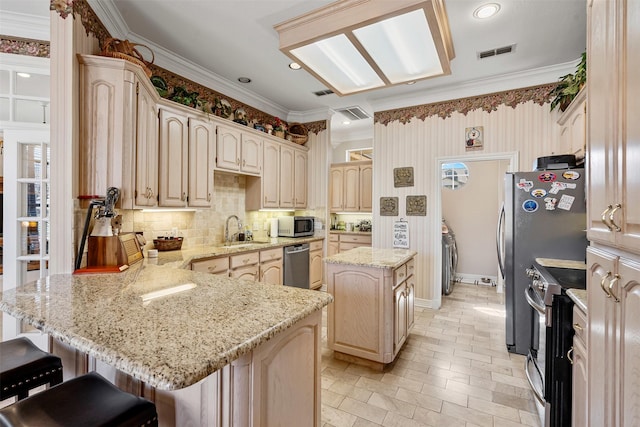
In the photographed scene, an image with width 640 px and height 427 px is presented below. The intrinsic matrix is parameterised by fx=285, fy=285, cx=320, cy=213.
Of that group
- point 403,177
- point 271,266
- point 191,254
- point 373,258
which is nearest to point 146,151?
point 191,254

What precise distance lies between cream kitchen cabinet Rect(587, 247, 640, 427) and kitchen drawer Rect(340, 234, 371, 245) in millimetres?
3720

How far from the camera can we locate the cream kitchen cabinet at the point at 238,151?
11.5 feet

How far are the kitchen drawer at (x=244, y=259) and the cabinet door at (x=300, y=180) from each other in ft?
4.95

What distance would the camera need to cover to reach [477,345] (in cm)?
286

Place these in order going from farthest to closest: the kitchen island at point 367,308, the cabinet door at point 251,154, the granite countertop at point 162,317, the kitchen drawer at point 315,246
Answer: the kitchen drawer at point 315,246 < the cabinet door at point 251,154 < the kitchen island at point 367,308 < the granite countertop at point 162,317

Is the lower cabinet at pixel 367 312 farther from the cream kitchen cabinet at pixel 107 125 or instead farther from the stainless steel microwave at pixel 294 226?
the stainless steel microwave at pixel 294 226

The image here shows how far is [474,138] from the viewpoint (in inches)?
149

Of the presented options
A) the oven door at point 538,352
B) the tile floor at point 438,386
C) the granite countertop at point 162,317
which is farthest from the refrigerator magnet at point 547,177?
the granite countertop at point 162,317

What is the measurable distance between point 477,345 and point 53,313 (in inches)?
129

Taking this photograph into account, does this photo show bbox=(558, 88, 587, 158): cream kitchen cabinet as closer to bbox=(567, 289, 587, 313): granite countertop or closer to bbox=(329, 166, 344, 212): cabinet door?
bbox=(567, 289, 587, 313): granite countertop

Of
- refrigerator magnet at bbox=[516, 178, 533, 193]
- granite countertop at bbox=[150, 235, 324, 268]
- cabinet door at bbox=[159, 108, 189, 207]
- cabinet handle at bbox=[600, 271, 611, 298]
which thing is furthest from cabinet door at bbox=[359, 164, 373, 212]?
cabinet handle at bbox=[600, 271, 611, 298]

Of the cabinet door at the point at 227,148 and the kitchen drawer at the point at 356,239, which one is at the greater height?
the cabinet door at the point at 227,148

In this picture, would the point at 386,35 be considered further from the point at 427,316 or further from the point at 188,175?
the point at 427,316

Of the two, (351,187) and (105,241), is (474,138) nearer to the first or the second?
(351,187)
